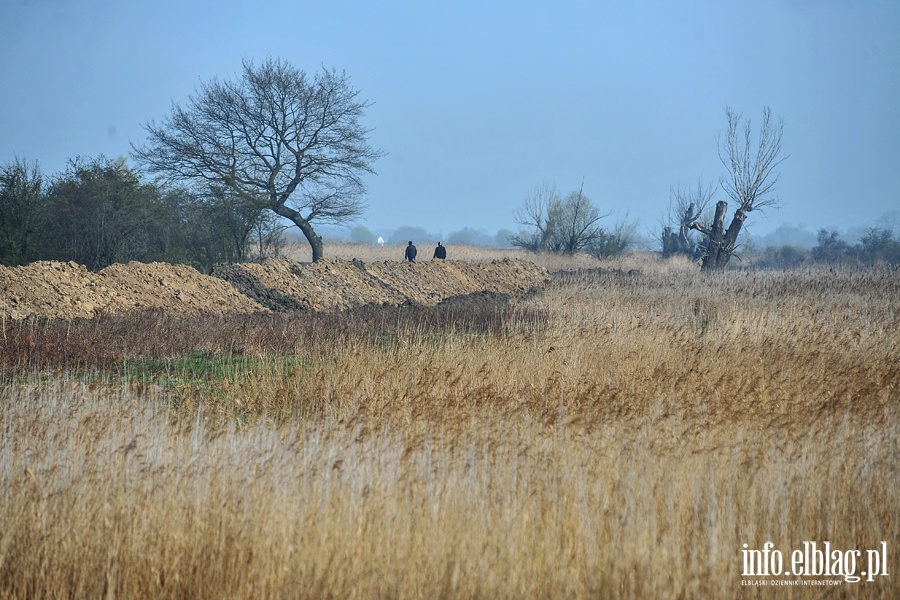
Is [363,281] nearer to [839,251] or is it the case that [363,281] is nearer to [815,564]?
[815,564]

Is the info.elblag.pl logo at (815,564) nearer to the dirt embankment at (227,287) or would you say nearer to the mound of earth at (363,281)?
the dirt embankment at (227,287)

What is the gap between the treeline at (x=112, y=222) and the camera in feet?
73.9

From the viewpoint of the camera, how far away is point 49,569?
4.32 metres

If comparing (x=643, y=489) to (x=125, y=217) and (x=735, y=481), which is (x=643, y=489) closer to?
(x=735, y=481)

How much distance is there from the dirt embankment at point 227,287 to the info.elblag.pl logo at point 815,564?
12330 millimetres

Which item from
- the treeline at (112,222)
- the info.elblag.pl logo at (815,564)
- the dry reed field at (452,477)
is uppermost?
the treeline at (112,222)

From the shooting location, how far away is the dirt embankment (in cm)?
1471

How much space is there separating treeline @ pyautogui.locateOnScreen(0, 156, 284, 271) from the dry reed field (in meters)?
14.2

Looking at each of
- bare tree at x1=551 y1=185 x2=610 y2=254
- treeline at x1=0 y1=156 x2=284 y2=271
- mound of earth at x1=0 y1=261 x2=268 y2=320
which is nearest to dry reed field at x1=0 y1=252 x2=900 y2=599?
mound of earth at x1=0 y1=261 x2=268 y2=320

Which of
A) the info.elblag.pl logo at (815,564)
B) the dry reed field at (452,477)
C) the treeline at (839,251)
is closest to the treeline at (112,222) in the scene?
the dry reed field at (452,477)

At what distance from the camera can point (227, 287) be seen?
61.7 ft

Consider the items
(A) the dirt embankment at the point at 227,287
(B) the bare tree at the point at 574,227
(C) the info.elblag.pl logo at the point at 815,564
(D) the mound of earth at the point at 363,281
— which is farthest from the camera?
(B) the bare tree at the point at 574,227

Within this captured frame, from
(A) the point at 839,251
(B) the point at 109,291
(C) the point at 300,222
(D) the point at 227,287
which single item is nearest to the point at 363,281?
(D) the point at 227,287

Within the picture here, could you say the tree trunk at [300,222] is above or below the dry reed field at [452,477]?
above
